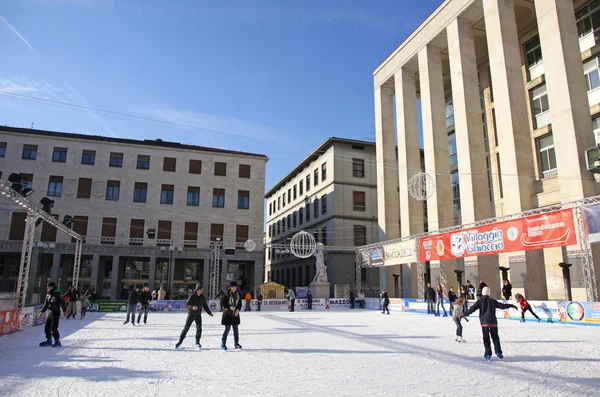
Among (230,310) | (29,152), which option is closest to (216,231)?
(29,152)

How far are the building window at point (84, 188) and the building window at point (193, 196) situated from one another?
29.7 feet

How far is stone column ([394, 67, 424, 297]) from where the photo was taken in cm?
Result: 3409

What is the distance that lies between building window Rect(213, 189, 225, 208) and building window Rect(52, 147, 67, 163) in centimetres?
1438

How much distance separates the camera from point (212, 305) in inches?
1169

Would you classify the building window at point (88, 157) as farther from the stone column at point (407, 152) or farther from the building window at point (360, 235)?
the stone column at point (407, 152)

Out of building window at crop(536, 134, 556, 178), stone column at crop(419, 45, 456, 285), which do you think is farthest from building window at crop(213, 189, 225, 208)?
building window at crop(536, 134, 556, 178)

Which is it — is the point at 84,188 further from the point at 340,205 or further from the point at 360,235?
the point at 360,235

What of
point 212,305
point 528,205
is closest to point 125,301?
point 212,305

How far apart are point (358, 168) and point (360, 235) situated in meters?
7.54

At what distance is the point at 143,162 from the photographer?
41719 mm

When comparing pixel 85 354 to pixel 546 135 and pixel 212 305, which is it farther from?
pixel 546 135

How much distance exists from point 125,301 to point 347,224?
24.4m

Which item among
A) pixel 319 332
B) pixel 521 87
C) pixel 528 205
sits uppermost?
pixel 521 87

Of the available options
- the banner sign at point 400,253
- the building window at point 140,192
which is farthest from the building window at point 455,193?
the building window at point 140,192
